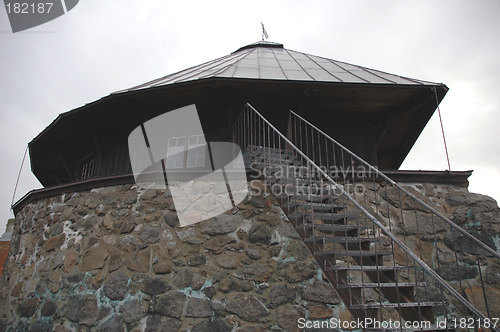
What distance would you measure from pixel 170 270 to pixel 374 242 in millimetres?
2724

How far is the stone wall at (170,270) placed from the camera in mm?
4523

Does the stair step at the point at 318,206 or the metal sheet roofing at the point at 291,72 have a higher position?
the metal sheet roofing at the point at 291,72

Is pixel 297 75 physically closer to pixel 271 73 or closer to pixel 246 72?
pixel 271 73

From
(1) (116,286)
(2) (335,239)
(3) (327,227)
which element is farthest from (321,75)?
(1) (116,286)

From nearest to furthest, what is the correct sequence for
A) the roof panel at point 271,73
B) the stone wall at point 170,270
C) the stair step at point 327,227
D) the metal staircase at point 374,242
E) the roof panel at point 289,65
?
the metal staircase at point 374,242 → the stair step at point 327,227 → the stone wall at point 170,270 → the roof panel at point 271,73 → the roof panel at point 289,65

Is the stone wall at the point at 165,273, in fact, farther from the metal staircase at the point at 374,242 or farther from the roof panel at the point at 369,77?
the roof panel at the point at 369,77

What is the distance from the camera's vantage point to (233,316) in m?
4.46

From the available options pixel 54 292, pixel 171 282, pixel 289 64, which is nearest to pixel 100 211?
pixel 54 292

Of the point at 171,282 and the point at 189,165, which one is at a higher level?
the point at 189,165

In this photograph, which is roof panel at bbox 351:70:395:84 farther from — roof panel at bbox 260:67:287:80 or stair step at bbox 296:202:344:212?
stair step at bbox 296:202:344:212

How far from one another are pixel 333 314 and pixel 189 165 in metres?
3.70

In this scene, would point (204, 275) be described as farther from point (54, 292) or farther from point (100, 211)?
point (54, 292)

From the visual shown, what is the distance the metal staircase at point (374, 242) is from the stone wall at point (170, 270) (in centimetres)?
43

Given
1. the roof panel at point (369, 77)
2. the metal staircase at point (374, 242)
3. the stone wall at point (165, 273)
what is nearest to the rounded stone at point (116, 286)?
the stone wall at point (165, 273)
